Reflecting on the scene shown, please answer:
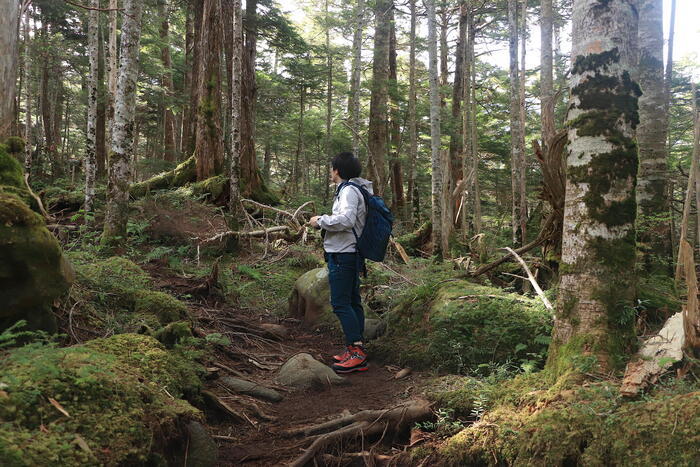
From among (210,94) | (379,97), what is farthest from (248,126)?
(379,97)

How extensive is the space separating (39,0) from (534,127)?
76.4 feet

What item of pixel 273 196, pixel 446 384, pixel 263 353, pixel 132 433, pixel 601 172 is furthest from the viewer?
pixel 273 196

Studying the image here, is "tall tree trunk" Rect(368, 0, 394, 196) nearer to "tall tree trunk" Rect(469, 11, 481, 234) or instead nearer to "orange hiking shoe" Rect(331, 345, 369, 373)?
"tall tree trunk" Rect(469, 11, 481, 234)

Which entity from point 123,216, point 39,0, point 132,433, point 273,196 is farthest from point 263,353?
point 39,0

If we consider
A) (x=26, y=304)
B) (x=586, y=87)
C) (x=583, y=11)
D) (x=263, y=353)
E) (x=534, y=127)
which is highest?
(x=534, y=127)

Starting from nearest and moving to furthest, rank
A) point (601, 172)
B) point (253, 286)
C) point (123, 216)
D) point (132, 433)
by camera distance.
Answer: point (132, 433), point (601, 172), point (123, 216), point (253, 286)

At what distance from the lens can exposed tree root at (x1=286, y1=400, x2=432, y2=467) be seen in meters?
3.29

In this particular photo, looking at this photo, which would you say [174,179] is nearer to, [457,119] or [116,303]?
[116,303]

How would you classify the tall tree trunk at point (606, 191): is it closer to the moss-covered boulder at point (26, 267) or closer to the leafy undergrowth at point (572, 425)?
the leafy undergrowth at point (572, 425)

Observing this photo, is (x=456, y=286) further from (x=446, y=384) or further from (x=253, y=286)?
(x=253, y=286)

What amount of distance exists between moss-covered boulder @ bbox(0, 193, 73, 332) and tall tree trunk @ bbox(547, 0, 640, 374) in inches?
148

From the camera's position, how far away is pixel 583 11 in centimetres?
327

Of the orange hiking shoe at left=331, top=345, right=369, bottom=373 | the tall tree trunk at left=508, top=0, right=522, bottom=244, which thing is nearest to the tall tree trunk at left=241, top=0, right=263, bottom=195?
the tall tree trunk at left=508, top=0, right=522, bottom=244

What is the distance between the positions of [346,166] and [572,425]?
366 centimetres
